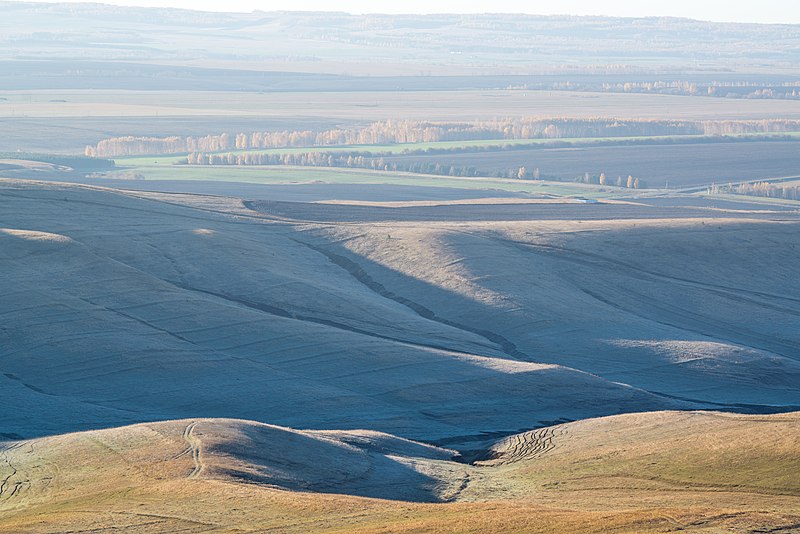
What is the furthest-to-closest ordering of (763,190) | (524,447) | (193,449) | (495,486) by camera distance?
(763,190) → (524,447) → (193,449) → (495,486)

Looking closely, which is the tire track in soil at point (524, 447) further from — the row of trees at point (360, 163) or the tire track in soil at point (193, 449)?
the row of trees at point (360, 163)

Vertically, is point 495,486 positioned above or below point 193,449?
below

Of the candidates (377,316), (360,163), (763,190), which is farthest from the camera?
(360,163)

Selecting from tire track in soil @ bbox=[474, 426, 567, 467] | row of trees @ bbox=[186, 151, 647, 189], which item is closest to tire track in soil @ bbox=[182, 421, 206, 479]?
tire track in soil @ bbox=[474, 426, 567, 467]

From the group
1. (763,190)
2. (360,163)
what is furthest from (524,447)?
(360,163)

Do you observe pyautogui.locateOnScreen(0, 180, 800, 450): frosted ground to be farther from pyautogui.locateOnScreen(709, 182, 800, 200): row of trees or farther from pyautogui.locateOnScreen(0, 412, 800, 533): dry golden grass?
pyautogui.locateOnScreen(709, 182, 800, 200): row of trees

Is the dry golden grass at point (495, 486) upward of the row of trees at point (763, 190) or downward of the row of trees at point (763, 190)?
downward

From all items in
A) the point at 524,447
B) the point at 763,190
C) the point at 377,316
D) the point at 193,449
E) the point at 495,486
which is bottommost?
the point at 524,447

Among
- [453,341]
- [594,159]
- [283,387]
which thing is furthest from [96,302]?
[594,159]

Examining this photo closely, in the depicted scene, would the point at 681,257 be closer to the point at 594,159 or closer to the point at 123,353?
the point at 123,353

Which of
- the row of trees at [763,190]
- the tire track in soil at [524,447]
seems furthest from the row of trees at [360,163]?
the tire track in soil at [524,447]

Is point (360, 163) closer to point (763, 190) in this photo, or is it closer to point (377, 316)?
point (763, 190)
